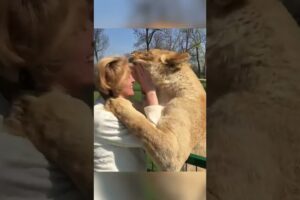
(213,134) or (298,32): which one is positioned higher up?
(298,32)

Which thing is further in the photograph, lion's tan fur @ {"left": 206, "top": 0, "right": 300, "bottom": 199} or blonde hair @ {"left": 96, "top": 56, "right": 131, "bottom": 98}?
blonde hair @ {"left": 96, "top": 56, "right": 131, "bottom": 98}

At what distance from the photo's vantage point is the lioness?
2059 millimetres

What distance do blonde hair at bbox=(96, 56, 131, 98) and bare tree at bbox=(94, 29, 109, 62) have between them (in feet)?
0.10

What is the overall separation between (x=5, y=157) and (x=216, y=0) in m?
1.09

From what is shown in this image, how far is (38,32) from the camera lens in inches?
76.8

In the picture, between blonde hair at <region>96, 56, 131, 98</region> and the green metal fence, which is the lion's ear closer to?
blonde hair at <region>96, 56, 131, 98</region>

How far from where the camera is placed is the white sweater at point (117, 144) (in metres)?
2.06

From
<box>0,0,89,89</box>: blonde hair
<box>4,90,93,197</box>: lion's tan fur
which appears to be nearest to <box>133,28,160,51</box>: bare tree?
<box>0,0,89,89</box>: blonde hair

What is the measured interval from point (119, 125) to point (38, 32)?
1.71 feet

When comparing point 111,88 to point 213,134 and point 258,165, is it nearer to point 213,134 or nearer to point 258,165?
point 213,134

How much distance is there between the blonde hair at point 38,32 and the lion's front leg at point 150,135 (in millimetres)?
317

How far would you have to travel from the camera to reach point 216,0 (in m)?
1.99

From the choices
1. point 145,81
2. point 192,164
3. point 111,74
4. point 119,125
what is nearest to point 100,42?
point 111,74

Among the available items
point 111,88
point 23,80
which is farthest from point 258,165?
point 23,80
